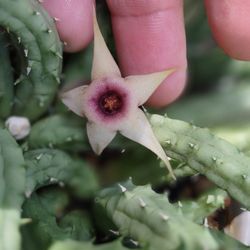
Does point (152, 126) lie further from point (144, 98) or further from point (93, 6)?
point (93, 6)

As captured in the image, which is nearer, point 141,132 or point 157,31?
point 141,132

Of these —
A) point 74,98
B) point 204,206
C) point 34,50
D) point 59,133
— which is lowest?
point 204,206

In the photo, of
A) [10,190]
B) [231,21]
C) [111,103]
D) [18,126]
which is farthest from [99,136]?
[231,21]

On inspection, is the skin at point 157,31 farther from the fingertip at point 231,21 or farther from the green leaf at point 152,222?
the green leaf at point 152,222

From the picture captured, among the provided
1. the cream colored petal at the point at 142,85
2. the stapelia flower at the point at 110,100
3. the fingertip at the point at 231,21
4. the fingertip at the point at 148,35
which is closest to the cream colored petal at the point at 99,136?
the stapelia flower at the point at 110,100

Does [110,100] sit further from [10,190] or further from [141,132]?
[10,190]

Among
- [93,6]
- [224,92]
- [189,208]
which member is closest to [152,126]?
[189,208]
